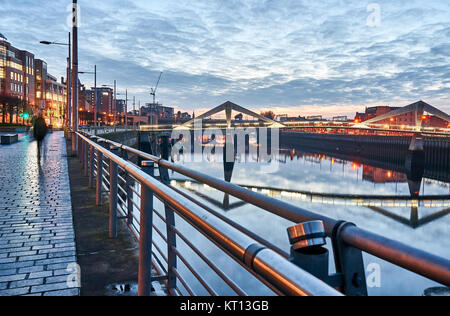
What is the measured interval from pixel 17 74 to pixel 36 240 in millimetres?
82746

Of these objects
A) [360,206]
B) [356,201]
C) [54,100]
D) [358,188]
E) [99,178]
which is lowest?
[360,206]

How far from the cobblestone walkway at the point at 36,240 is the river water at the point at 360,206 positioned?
28.6ft

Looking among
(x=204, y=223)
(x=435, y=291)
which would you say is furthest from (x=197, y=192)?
(x=204, y=223)

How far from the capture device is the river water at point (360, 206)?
1730 cm

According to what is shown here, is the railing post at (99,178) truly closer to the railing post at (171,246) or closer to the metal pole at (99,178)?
the metal pole at (99,178)

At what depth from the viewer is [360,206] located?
34281 millimetres

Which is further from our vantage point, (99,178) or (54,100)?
(54,100)

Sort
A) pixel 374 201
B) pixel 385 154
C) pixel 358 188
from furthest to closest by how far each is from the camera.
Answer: pixel 385 154, pixel 358 188, pixel 374 201

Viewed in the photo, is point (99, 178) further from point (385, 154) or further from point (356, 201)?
point (385, 154)

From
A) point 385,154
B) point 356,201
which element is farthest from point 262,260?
point 385,154

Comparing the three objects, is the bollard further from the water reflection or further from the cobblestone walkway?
the water reflection

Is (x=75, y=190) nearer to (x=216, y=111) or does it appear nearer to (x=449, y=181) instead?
(x=449, y=181)

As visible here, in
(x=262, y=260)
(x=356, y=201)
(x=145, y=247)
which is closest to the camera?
(x=262, y=260)

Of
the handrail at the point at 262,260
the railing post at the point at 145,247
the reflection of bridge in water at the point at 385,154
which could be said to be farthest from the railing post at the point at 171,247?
the reflection of bridge in water at the point at 385,154
